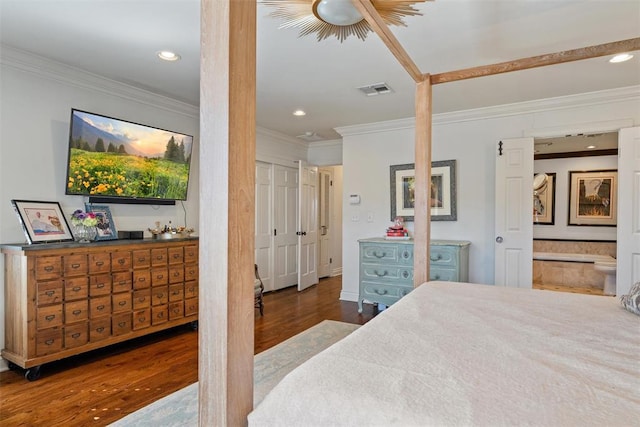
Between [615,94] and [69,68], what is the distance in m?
5.11

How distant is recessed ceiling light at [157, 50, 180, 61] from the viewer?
2711 mm

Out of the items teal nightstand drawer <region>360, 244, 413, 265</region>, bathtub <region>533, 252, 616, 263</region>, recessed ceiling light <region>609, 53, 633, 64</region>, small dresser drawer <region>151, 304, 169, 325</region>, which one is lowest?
small dresser drawer <region>151, 304, 169, 325</region>

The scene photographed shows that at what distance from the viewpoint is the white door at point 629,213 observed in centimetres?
332

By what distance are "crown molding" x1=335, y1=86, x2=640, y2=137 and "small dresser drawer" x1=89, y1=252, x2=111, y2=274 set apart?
333 cm

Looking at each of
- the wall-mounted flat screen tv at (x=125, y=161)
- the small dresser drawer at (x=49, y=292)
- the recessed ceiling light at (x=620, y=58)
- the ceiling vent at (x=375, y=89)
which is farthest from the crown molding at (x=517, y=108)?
the small dresser drawer at (x=49, y=292)

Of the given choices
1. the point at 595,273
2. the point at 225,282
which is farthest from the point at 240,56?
the point at 595,273

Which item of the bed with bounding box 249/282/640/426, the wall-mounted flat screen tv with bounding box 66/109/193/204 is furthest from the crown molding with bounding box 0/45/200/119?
the bed with bounding box 249/282/640/426

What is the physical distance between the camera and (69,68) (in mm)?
3018

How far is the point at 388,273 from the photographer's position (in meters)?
4.14

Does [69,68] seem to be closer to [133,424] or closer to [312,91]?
[312,91]

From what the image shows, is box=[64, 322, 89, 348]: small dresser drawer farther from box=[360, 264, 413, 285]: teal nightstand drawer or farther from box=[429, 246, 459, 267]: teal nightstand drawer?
box=[429, 246, 459, 267]: teal nightstand drawer

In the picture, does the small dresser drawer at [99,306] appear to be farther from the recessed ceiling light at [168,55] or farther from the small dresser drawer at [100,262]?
the recessed ceiling light at [168,55]

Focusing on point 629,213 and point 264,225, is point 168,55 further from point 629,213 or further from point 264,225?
point 629,213

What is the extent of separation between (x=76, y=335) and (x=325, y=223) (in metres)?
4.63
